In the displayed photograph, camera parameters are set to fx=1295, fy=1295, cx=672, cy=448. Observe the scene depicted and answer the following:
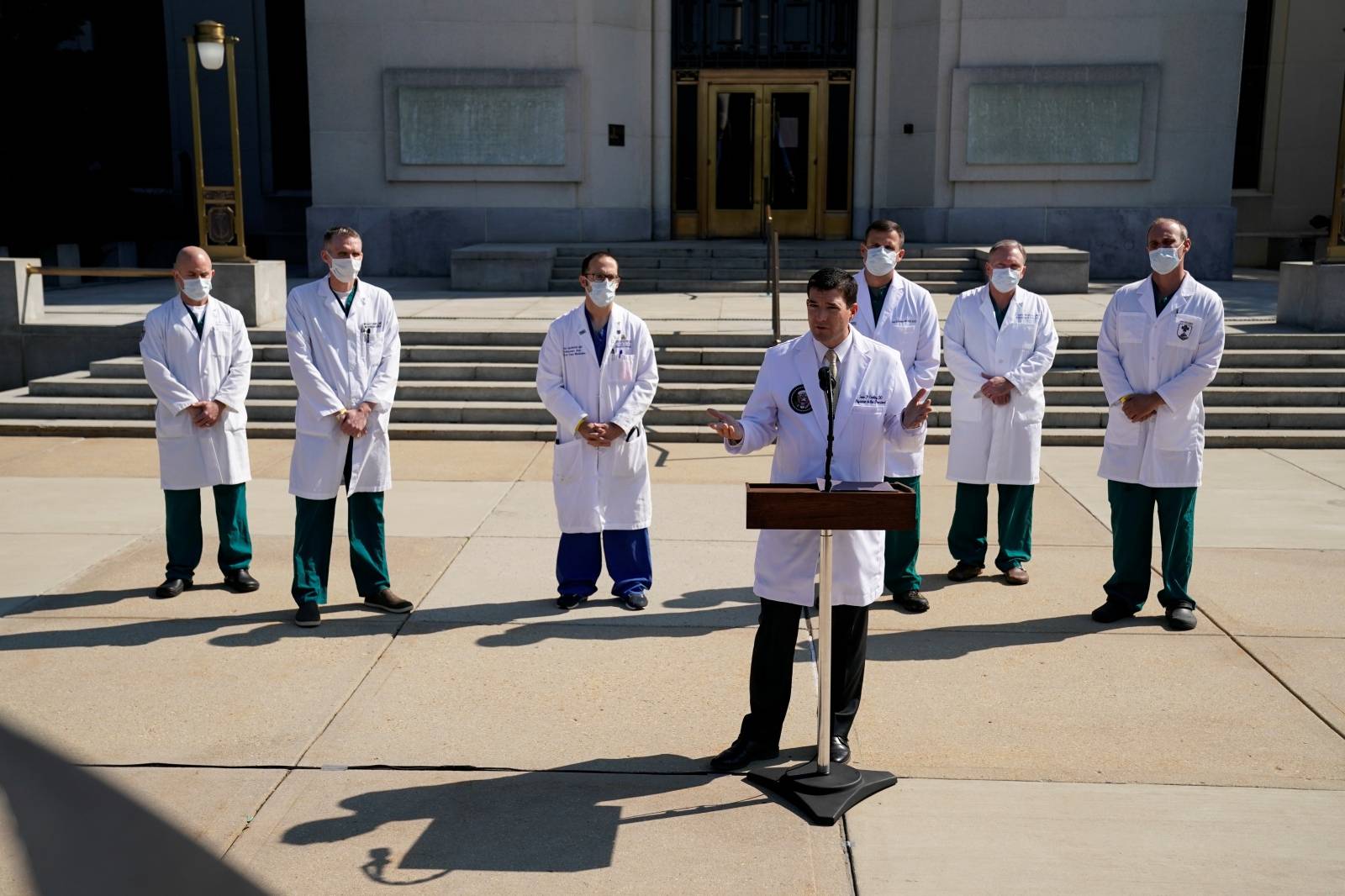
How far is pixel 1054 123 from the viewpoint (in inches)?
826

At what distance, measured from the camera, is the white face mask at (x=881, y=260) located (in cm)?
761

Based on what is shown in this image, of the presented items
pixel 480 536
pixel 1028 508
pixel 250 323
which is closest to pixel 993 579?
pixel 1028 508

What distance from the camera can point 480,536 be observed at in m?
8.90

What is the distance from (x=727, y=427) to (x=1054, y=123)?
1779 centimetres

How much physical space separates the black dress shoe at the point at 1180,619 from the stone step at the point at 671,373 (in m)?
6.33

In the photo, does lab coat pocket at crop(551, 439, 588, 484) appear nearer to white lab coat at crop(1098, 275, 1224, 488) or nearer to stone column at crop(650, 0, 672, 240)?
white lab coat at crop(1098, 275, 1224, 488)

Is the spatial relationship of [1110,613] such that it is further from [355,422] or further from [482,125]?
[482,125]

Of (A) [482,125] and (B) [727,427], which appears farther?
(A) [482,125]

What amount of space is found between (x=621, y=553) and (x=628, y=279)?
480 inches

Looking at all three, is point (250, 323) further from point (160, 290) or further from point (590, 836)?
point (590, 836)

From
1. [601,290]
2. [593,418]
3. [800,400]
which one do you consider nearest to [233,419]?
[593,418]

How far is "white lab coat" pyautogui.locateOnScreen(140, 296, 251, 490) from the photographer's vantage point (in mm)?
7504

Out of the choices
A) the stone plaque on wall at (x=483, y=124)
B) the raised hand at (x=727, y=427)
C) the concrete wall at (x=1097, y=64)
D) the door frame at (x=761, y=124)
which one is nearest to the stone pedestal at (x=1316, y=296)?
the concrete wall at (x=1097, y=64)

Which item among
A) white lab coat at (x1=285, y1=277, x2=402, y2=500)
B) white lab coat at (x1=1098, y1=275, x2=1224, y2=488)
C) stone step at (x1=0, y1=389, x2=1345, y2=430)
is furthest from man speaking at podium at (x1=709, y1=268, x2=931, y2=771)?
stone step at (x1=0, y1=389, x2=1345, y2=430)
